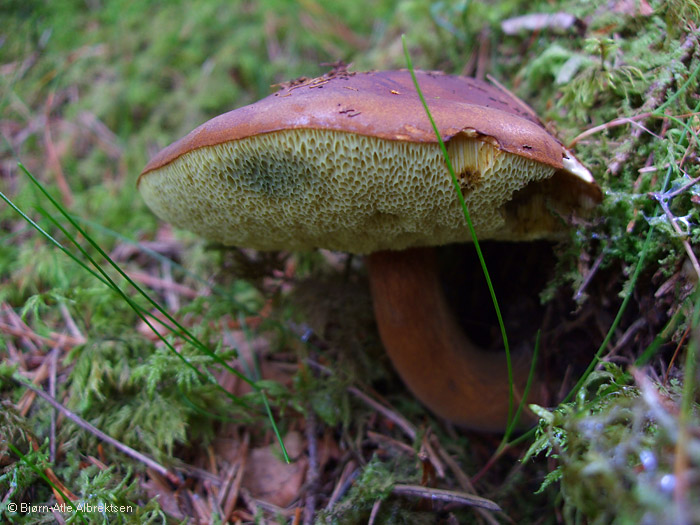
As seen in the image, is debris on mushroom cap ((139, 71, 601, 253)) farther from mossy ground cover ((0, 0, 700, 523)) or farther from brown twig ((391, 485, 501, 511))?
brown twig ((391, 485, 501, 511))

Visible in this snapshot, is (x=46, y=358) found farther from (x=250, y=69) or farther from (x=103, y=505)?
(x=250, y=69)

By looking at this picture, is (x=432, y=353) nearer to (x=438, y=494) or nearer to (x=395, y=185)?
(x=438, y=494)

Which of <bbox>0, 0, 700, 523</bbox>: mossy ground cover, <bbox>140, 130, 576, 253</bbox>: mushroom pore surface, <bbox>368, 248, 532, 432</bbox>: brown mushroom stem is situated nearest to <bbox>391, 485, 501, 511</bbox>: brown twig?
<bbox>0, 0, 700, 523</bbox>: mossy ground cover

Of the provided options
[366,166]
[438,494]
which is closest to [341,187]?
[366,166]

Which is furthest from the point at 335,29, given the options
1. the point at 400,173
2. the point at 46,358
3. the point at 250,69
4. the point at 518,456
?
the point at 518,456

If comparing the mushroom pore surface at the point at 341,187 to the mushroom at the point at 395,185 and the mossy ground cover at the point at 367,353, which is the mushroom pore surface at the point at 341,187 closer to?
the mushroom at the point at 395,185
